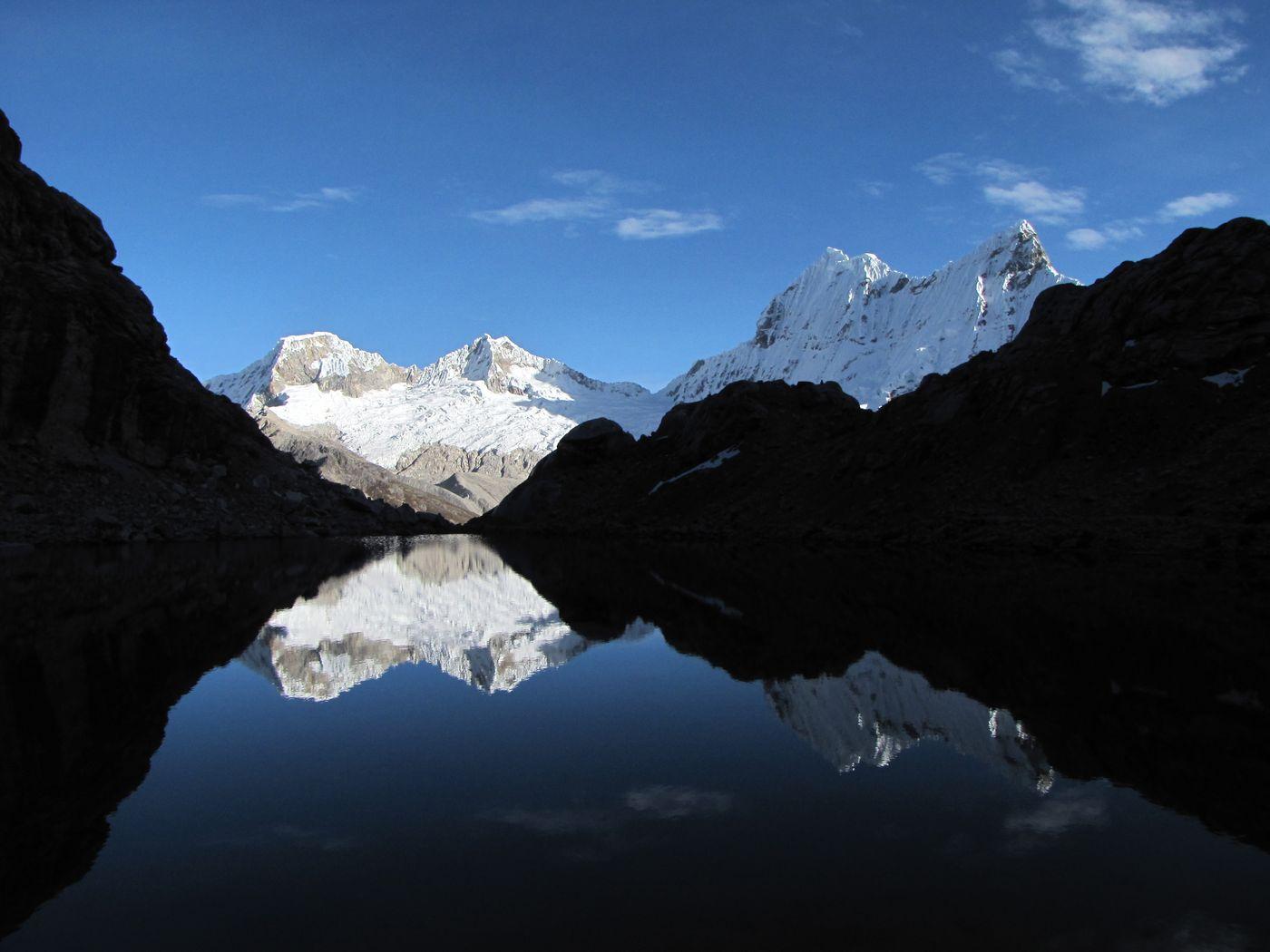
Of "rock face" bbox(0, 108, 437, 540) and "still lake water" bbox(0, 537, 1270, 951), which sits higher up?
"rock face" bbox(0, 108, 437, 540)

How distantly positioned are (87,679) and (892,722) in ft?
38.0

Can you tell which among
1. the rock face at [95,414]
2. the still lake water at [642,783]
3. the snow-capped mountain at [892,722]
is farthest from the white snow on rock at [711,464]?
the snow-capped mountain at [892,722]

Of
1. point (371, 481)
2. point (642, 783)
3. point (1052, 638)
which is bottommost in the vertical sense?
point (642, 783)

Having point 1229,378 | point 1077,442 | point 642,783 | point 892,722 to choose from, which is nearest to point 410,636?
point 642,783

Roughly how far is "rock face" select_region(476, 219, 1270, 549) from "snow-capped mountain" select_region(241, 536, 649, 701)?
23263 mm

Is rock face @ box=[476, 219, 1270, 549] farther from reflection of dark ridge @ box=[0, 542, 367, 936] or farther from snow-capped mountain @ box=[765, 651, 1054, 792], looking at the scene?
reflection of dark ridge @ box=[0, 542, 367, 936]

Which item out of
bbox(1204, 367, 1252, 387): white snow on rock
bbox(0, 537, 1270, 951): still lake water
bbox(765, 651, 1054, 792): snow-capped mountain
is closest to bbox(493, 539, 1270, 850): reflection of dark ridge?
bbox(0, 537, 1270, 951): still lake water

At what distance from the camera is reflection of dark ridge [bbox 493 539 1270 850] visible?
9.54 m

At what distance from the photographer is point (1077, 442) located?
4172cm

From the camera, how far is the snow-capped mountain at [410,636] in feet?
49.1

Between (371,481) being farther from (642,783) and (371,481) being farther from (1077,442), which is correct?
(642,783)

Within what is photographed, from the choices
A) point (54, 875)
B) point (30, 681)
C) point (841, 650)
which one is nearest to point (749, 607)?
point (841, 650)

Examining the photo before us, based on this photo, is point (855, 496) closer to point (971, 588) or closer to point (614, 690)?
point (971, 588)

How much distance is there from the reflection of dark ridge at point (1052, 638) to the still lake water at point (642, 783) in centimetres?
9
